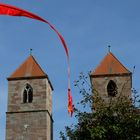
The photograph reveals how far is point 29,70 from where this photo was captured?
4138cm

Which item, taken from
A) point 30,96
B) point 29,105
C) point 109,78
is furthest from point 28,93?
point 109,78

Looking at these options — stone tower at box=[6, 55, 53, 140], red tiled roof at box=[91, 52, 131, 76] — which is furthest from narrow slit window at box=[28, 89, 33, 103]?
red tiled roof at box=[91, 52, 131, 76]

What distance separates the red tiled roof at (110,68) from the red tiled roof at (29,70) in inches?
150

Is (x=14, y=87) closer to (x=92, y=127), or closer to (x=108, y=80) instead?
(x=108, y=80)

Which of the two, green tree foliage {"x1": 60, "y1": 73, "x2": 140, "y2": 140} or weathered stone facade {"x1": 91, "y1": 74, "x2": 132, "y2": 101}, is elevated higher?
weathered stone facade {"x1": 91, "y1": 74, "x2": 132, "y2": 101}

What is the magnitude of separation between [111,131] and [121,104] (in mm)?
1494

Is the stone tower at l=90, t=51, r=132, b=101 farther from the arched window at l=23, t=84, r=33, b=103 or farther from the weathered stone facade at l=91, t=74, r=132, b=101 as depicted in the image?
the arched window at l=23, t=84, r=33, b=103

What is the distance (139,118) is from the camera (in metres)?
19.4

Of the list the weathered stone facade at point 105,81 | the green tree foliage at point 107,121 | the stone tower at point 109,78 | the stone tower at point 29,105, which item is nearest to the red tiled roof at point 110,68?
the stone tower at point 109,78

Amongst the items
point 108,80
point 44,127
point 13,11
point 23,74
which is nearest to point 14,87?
point 23,74

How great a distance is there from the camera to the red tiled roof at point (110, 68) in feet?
133

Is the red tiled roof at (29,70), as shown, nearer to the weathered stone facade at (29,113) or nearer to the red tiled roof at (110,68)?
the weathered stone facade at (29,113)

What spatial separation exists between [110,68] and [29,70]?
5.67m

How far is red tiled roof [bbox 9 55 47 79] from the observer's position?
41.0 metres
